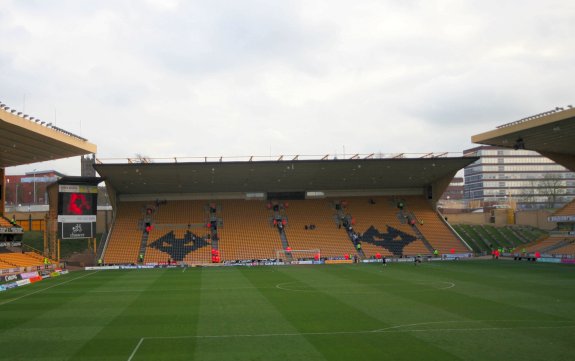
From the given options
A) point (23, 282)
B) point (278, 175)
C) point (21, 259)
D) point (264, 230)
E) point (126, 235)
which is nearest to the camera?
point (23, 282)

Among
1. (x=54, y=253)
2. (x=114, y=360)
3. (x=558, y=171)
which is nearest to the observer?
(x=114, y=360)

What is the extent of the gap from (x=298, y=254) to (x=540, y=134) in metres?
27.6

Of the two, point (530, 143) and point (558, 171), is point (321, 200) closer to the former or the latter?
point (530, 143)

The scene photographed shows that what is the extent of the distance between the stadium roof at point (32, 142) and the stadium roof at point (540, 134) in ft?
118

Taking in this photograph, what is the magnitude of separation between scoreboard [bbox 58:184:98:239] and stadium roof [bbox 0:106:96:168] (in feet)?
11.5

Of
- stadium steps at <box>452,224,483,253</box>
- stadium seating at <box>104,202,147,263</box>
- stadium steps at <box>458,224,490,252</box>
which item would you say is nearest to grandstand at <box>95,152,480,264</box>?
stadium seating at <box>104,202,147,263</box>

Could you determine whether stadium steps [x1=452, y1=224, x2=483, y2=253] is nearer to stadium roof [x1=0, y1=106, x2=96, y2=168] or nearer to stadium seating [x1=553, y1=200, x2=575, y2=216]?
stadium seating [x1=553, y1=200, x2=575, y2=216]

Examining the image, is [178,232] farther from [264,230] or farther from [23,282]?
[23,282]

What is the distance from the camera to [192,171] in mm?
52969

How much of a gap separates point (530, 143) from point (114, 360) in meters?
45.6

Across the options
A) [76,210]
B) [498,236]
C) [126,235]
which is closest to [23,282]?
[76,210]

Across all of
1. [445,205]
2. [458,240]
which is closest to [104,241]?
[458,240]

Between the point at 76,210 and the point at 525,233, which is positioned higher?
the point at 76,210

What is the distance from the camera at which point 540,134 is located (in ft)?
144
